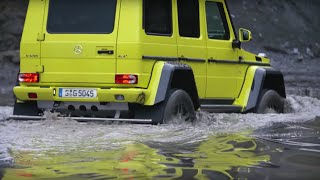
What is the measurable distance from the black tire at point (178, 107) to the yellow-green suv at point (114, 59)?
1cm

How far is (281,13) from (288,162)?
79.4 ft

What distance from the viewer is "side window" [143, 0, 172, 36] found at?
8.35 m

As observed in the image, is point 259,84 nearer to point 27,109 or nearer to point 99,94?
point 99,94

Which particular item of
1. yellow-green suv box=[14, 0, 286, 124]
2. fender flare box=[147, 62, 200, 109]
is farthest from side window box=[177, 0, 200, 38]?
fender flare box=[147, 62, 200, 109]

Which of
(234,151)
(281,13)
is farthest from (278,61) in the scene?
(234,151)

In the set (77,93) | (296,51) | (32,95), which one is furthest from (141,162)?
(296,51)

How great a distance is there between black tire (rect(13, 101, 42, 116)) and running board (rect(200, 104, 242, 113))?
8.01ft

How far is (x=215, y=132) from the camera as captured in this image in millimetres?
8031

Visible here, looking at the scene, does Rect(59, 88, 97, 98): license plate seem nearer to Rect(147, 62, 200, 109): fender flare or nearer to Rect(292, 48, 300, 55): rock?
Rect(147, 62, 200, 109): fender flare

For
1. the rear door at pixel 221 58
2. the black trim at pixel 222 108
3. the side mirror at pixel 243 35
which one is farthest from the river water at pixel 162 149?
the side mirror at pixel 243 35

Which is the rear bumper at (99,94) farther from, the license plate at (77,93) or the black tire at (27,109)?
the black tire at (27,109)

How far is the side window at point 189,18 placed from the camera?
891cm

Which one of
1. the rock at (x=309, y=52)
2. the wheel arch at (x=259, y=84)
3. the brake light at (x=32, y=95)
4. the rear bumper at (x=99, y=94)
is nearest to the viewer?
the rear bumper at (x=99, y=94)

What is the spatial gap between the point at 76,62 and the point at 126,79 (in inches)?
29.3
